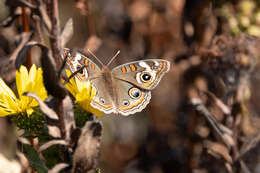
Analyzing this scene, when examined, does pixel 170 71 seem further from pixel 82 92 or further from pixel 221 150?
pixel 82 92

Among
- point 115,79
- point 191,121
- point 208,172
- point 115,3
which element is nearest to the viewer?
point 115,79

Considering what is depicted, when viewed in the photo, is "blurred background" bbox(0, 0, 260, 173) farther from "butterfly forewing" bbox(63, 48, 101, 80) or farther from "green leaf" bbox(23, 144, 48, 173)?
"green leaf" bbox(23, 144, 48, 173)

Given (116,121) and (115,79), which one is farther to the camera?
(116,121)

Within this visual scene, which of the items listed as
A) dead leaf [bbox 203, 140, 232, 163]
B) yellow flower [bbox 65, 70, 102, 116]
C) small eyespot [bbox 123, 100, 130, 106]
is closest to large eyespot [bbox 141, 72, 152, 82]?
small eyespot [bbox 123, 100, 130, 106]

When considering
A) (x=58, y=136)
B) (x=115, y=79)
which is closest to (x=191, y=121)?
(x=115, y=79)

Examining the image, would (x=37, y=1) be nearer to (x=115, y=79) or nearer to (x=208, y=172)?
(x=115, y=79)

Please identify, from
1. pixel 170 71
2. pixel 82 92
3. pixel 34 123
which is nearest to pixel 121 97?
pixel 82 92

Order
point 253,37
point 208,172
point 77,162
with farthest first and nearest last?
point 208,172 → point 253,37 → point 77,162

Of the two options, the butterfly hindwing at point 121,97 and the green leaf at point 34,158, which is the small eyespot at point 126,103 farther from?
the green leaf at point 34,158
